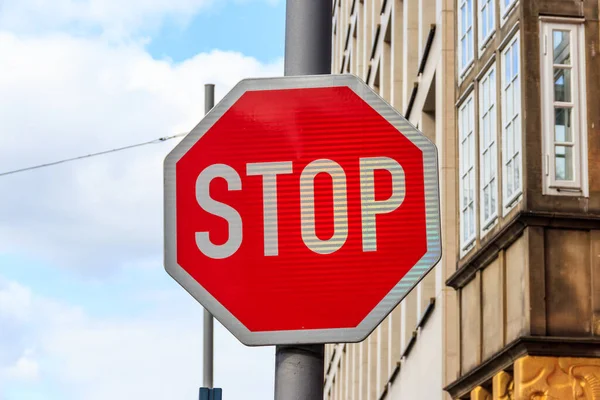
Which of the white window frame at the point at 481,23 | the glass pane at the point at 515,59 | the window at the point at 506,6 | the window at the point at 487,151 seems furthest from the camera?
the white window frame at the point at 481,23

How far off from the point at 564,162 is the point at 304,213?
11.5 m

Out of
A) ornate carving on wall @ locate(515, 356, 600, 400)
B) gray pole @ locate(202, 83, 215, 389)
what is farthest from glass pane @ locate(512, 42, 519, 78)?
gray pole @ locate(202, 83, 215, 389)

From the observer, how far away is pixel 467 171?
1800 centimetres

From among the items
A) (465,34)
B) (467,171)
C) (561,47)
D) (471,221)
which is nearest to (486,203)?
(471,221)

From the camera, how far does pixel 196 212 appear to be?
3.65 meters

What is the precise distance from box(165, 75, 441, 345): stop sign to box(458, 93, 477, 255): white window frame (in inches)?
535

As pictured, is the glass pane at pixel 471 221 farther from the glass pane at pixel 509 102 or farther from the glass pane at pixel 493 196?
the glass pane at pixel 509 102

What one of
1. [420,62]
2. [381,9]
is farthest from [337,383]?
[420,62]

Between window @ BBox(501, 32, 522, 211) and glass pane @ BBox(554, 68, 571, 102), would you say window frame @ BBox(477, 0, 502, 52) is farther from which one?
glass pane @ BBox(554, 68, 571, 102)

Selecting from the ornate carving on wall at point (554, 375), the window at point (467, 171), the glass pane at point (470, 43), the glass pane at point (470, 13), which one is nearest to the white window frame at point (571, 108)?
the ornate carving on wall at point (554, 375)

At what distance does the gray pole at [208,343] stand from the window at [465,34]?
6.03 m

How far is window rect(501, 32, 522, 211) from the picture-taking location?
14883 mm

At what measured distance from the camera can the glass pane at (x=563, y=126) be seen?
579 inches

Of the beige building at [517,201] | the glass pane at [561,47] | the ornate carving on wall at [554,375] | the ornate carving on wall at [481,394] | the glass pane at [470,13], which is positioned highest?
the glass pane at [470,13]
